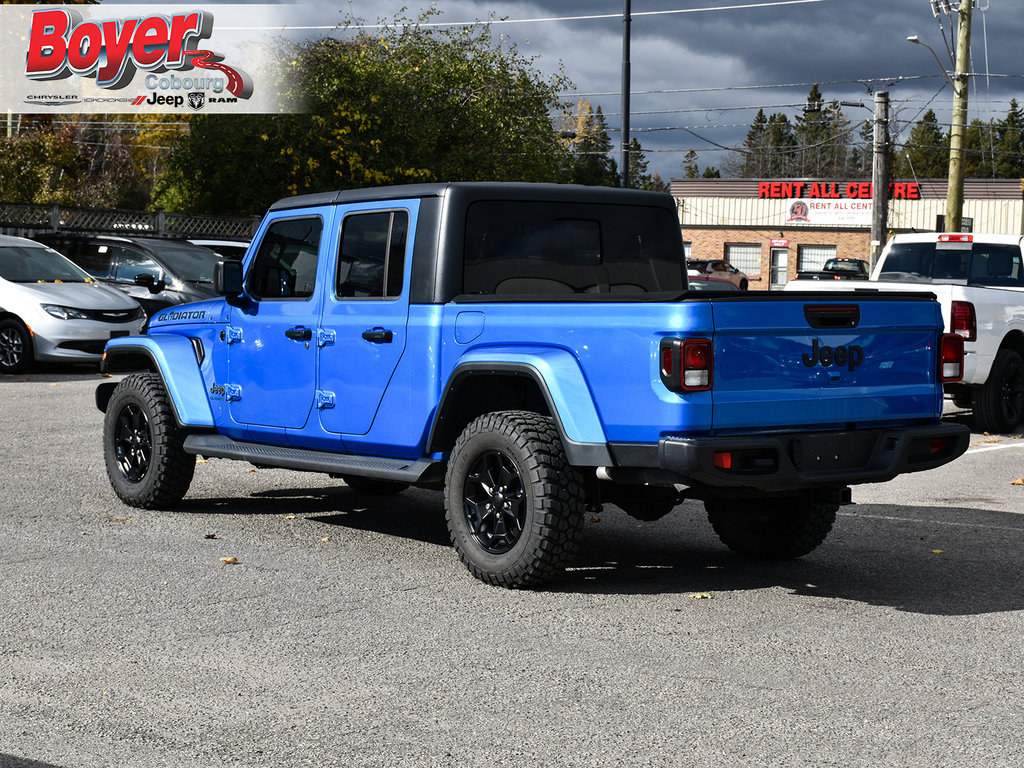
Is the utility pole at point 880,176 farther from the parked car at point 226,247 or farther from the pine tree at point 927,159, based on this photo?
the pine tree at point 927,159

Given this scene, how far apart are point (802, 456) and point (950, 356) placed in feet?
4.90

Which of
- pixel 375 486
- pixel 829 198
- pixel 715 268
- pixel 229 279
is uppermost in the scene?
pixel 829 198

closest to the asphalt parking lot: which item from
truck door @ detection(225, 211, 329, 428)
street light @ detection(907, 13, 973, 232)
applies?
truck door @ detection(225, 211, 329, 428)

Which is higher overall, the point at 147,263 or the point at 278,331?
the point at 147,263

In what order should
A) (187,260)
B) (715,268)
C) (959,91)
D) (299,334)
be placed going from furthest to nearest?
(715,268)
(959,91)
(187,260)
(299,334)

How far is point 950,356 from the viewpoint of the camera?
707 centimetres

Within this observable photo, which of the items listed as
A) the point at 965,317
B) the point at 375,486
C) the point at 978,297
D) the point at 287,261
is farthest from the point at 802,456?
the point at 978,297

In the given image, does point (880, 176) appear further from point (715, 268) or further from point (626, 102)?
point (715, 268)

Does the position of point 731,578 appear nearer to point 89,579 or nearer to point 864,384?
point 864,384

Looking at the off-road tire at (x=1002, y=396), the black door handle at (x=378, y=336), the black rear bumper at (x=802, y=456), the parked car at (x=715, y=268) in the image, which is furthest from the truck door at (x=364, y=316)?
the parked car at (x=715, y=268)

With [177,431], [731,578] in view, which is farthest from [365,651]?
[177,431]

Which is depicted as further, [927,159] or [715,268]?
[927,159]

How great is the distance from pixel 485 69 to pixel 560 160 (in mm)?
4955

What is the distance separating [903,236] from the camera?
16281mm
